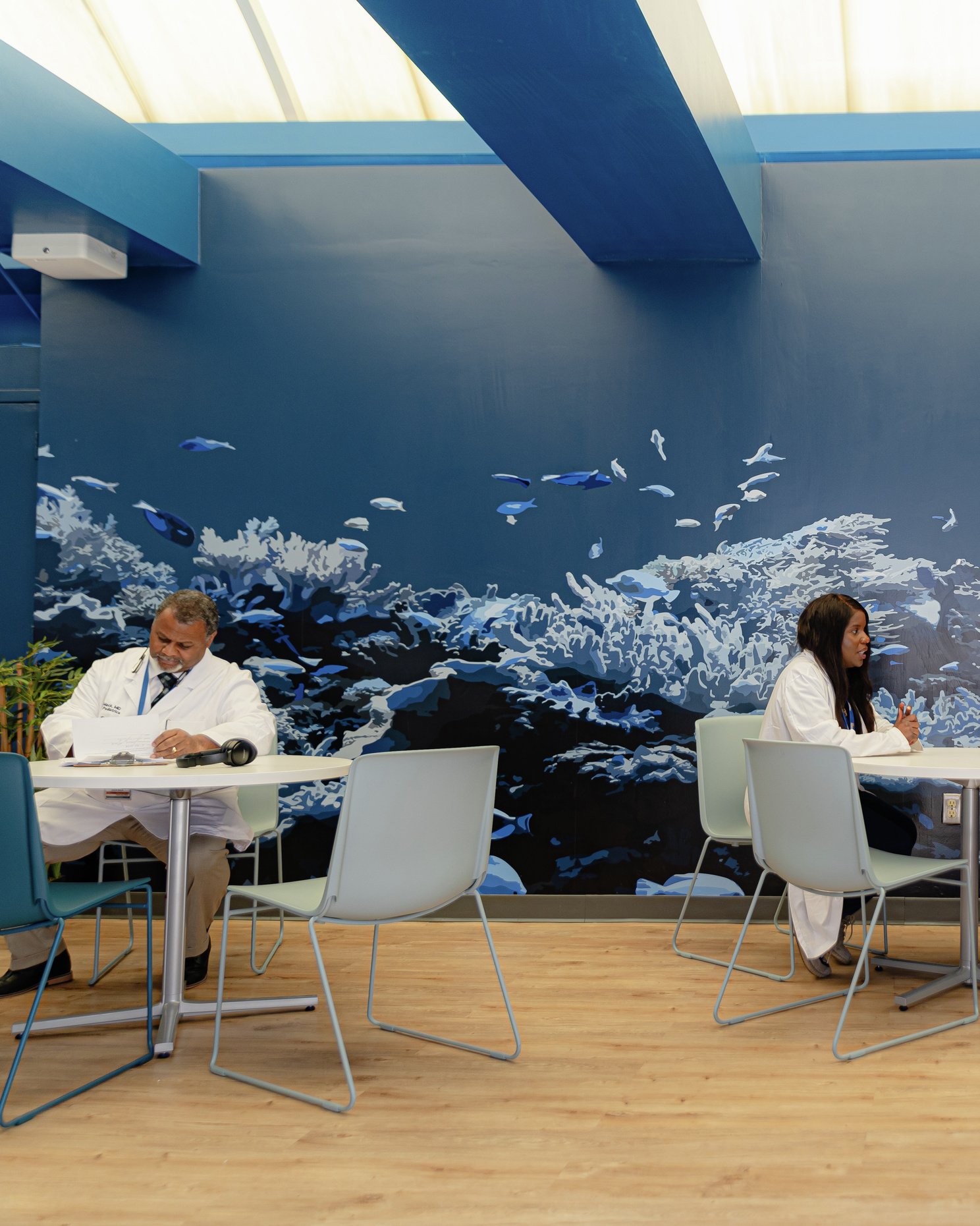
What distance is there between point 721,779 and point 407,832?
6.48 feet

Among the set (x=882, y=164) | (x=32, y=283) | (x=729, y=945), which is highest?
(x=882, y=164)

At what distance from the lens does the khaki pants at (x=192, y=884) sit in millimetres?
3727

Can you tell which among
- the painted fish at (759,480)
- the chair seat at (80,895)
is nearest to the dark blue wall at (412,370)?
the painted fish at (759,480)

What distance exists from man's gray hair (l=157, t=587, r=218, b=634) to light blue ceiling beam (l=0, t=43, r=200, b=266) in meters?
1.80

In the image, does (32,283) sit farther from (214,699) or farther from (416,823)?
(416,823)

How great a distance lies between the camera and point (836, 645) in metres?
4.21

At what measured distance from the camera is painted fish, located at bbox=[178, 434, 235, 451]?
5406 millimetres

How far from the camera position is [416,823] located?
2979 mm

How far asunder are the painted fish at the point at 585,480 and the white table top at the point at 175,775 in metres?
2.31

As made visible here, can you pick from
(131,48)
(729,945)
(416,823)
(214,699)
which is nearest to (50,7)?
(131,48)

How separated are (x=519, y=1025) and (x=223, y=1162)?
1232 mm

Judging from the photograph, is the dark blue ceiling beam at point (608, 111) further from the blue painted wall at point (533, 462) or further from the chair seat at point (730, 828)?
the chair seat at point (730, 828)

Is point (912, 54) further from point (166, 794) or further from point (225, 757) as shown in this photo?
point (166, 794)

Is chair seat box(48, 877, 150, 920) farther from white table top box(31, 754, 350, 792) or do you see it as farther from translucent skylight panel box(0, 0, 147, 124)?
translucent skylight panel box(0, 0, 147, 124)
